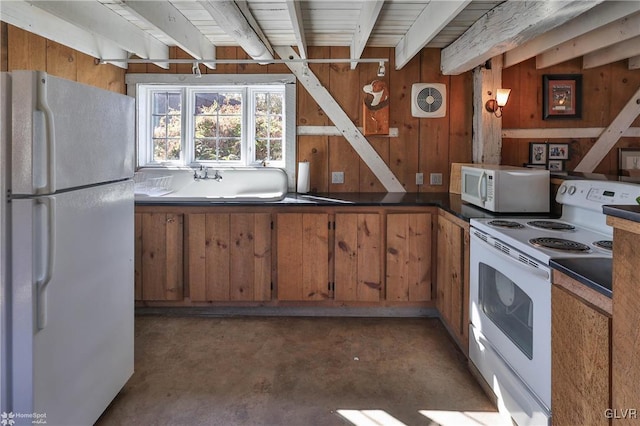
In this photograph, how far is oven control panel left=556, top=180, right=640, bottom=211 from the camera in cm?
180

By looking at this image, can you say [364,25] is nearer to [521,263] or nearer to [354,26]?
[354,26]

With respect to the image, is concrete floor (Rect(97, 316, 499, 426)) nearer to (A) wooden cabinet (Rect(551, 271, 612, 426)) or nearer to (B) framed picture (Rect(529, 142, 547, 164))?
(A) wooden cabinet (Rect(551, 271, 612, 426))

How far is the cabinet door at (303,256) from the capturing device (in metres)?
2.93

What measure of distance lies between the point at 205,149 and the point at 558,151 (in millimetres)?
3190

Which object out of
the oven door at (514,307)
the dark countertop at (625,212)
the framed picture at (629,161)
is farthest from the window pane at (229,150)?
the framed picture at (629,161)

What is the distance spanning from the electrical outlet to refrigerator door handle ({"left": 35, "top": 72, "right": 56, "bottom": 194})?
9.49 feet

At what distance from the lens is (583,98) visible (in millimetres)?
3410

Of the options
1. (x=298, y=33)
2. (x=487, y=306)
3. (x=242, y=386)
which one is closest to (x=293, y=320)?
(x=242, y=386)

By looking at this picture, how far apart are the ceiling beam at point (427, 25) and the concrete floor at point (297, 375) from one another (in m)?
2.02

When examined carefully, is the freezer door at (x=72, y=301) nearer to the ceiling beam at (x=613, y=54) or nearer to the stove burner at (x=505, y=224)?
the stove burner at (x=505, y=224)

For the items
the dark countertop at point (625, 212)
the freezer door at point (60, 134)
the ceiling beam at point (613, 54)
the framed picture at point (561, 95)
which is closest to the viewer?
the dark countertop at point (625, 212)

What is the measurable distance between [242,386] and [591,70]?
3.80 metres
